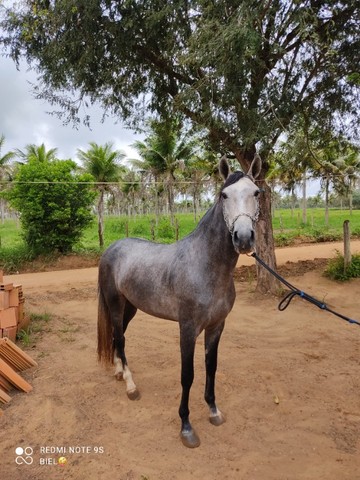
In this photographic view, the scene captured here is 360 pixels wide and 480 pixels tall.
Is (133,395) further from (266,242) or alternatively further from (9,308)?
(266,242)

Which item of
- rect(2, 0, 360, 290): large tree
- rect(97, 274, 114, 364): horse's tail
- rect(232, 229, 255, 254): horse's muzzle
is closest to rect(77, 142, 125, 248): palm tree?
rect(2, 0, 360, 290): large tree

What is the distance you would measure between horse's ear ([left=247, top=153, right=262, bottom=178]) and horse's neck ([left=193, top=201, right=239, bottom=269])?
0.36m

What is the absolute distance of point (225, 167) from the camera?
2572mm

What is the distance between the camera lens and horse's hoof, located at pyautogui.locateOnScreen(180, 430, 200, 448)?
2619 mm

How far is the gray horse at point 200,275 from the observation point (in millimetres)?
2279

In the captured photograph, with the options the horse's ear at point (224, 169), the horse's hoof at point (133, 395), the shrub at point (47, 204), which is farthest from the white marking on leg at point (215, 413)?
the shrub at point (47, 204)

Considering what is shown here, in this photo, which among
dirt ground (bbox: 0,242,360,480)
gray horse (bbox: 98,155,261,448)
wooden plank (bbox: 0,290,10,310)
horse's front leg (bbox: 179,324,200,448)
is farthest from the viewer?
wooden plank (bbox: 0,290,10,310)

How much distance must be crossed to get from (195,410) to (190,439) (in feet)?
1.61

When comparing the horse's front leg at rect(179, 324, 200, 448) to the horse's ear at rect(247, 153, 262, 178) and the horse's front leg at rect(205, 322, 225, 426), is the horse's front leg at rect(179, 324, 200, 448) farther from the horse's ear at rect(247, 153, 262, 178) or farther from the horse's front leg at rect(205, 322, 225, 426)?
the horse's ear at rect(247, 153, 262, 178)

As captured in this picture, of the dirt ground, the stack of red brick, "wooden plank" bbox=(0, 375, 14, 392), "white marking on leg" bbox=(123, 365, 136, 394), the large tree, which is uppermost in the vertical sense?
the large tree

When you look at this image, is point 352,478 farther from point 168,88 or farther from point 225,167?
point 168,88

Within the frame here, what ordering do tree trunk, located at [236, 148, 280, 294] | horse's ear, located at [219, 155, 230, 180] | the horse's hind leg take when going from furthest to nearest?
tree trunk, located at [236, 148, 280, 294] → the horse's hind leg → horse's ear, located at [219, 155, 230, 180]

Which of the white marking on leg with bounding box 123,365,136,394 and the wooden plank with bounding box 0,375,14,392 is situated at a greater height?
the wooden plank with bounding box 0,375,14,392

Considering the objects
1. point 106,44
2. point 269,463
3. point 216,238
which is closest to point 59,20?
point 106,44
